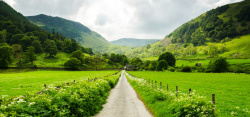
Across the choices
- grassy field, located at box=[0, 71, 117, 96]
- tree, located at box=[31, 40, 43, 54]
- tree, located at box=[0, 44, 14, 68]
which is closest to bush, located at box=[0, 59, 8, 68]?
tree, located at box=[0, 44, 14, 68]

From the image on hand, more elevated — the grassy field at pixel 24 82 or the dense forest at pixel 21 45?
the dense forest at pixel 21 45

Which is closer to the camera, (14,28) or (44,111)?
(44,111)

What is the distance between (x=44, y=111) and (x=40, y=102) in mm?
667

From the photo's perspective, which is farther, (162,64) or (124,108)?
(162,64)

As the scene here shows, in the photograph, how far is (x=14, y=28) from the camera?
159000mm

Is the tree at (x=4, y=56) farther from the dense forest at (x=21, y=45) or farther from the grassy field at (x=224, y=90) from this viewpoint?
the grassy field at (x=224, y=90)

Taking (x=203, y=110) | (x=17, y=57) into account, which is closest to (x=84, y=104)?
(x=203, y=110)

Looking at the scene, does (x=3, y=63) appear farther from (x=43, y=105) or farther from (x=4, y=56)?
(x=43, y=105)

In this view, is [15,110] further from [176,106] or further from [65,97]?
[176,106]

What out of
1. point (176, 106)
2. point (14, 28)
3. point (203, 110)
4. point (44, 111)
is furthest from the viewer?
point (14, 28)

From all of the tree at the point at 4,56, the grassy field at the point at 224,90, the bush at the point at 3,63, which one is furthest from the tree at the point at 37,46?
the grassy field at the point at 224,90

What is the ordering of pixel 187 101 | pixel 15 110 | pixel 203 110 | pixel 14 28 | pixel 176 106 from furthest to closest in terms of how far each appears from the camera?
pixel 14 28
pixel 176 106
pixel 187 101
pixel 203 110
pixel 15 110

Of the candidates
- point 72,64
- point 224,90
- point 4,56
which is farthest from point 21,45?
point 224,90

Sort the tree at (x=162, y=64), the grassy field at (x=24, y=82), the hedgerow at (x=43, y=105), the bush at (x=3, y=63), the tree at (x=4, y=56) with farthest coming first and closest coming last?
the tree at (x=162, y=64) < the tree at (x=4, y=56) < the bush at (x=3, y=63) < the grassy field at (x=24, y=82) < the hedgerow at (x=43, y=105)
